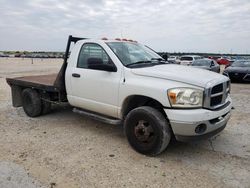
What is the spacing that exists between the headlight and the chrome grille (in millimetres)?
102

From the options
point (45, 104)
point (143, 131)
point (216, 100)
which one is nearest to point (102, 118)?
point (143, 131)

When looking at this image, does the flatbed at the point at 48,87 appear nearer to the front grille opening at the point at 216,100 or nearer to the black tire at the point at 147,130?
the black tire at the point at 147,130

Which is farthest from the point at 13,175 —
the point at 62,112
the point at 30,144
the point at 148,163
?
the point at 62,112

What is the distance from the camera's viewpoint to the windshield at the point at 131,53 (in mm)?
4902

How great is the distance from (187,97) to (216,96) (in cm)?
62

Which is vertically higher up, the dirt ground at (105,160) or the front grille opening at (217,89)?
the front grille opening at (217,89)

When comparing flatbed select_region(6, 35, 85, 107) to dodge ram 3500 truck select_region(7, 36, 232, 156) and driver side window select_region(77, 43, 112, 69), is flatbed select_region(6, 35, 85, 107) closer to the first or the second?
dodge ram 3500 truck select_region(7, 36, 232, 156)

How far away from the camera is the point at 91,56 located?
17.6ft

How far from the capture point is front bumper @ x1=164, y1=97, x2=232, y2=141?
385cm

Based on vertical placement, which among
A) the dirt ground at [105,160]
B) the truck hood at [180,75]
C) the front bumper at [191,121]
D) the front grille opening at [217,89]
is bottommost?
the dirt ground at [105,160]

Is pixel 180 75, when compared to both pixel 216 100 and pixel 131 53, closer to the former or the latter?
pixel 216 100

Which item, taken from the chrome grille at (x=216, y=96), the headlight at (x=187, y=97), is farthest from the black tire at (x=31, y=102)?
the chrome grille at (x=216, y=96)

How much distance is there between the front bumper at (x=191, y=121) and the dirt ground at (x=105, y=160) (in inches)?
19.1

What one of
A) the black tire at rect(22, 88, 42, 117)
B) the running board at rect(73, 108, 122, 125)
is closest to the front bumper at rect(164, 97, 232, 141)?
the running board at rect(73, 108, 122, 125)
